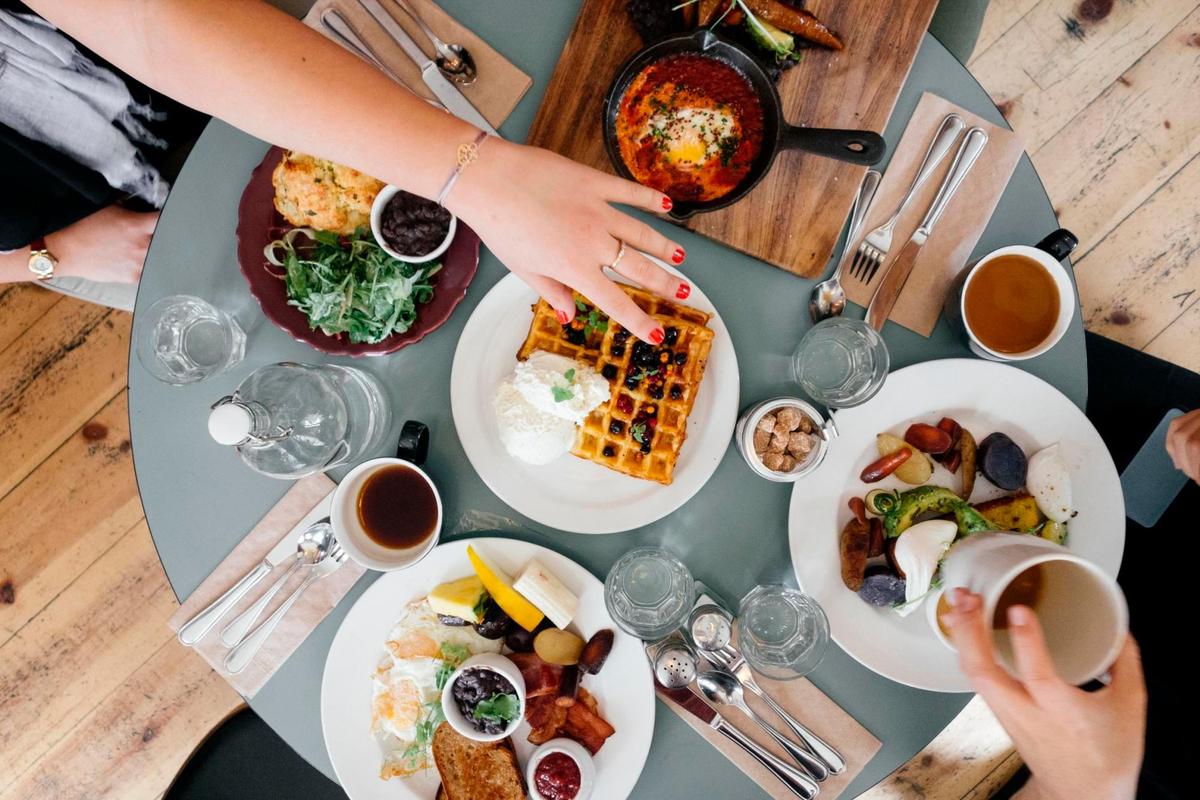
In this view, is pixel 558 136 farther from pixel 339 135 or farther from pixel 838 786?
pixel 838 786

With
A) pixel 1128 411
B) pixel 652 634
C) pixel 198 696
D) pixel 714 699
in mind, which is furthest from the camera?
pixel 198 696

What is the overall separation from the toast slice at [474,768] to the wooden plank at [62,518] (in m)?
2.00

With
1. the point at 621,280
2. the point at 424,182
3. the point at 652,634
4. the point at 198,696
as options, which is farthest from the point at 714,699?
the point at 198,696

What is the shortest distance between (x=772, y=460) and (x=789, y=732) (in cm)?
69

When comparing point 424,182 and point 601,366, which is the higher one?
point 424,182

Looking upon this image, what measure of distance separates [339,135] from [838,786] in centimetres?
190

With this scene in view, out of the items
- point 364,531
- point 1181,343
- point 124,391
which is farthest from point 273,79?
point 1181,343

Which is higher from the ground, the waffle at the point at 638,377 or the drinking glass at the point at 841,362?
the drinking glass at the point at 841,362

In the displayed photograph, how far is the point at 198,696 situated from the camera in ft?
9.87

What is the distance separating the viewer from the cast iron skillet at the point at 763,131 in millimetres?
1617

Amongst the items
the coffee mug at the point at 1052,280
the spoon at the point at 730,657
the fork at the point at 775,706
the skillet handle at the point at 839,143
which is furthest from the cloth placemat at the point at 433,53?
the fork at the point at 775,706

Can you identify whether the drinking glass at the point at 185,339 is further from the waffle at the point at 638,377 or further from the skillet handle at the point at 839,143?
the skillet handle at the point at 839,143

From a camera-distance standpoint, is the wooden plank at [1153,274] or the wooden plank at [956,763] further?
the wooden plank at [1153,274]

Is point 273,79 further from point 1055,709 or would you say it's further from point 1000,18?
point 1000,18
